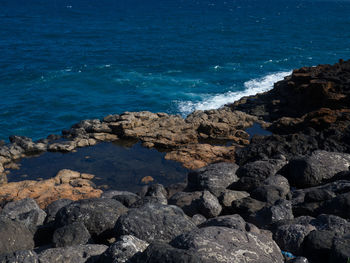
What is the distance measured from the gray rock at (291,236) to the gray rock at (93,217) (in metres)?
5.05

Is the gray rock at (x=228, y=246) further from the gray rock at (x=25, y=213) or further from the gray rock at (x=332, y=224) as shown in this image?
the gray rock at (x=25, y=213)

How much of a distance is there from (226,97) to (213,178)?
22.7m

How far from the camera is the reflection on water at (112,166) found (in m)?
20.1

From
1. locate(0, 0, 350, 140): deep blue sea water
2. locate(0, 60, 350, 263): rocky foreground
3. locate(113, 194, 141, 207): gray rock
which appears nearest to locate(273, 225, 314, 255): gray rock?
locate(0, 60, 350, 263): rocky foreground

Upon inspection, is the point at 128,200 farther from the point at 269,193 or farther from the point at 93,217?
the point at 269,193

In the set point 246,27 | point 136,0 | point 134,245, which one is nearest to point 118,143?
point 134,245

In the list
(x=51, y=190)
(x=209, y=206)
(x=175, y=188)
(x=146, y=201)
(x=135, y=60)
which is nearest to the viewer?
(x=209, y=206)

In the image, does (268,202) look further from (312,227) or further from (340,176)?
(340,176)

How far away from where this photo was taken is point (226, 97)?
39.0 meters

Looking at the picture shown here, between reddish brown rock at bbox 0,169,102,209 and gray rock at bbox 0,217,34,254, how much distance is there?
5603 mm

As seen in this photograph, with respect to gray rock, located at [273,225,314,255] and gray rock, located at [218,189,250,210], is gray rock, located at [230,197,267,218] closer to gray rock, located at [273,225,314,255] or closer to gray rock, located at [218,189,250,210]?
gray rock, located at [218,189,250,210]

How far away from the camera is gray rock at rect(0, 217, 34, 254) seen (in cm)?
1074

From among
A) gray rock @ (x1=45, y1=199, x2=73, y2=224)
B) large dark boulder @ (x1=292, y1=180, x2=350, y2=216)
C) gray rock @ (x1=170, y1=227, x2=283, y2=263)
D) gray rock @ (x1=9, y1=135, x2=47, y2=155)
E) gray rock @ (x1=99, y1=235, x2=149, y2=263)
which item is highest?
gray rock @ (x1=170, y1=227, x2=283, y2=263)

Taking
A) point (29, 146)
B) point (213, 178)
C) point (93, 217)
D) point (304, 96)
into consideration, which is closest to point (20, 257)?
point (93, 217)
